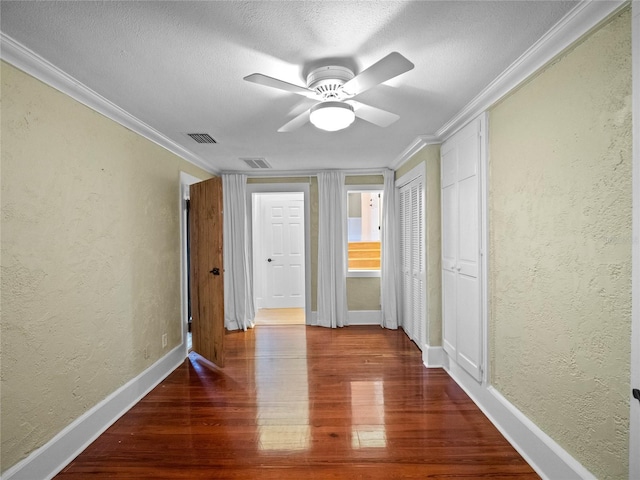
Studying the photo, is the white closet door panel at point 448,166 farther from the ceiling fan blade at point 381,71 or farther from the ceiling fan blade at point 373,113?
the ceiling fan blade at point 381,71

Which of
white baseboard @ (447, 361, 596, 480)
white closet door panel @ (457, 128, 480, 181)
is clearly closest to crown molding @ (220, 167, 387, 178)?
white closet door panel @ (457, 128, 480, 181)

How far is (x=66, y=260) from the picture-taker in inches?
77.1

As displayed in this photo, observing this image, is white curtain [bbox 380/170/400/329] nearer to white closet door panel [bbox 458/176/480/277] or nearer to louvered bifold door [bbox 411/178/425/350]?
louvered bifold door [bbox 411/178/425/350]

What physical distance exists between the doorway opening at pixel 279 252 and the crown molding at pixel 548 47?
3.86 m

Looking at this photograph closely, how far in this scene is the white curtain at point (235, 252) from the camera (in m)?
4.64

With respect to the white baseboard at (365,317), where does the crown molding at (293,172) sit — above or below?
above

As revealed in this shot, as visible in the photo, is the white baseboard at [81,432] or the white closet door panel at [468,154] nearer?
the white baseboard at [81,432]

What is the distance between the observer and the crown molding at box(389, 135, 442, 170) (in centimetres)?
315

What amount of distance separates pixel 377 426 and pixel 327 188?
127 inches

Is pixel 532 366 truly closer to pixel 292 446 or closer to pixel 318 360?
pixel 292 446

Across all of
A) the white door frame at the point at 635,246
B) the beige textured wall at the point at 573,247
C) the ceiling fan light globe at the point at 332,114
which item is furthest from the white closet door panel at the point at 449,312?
the ceiling fan light globe at the point at 332,114

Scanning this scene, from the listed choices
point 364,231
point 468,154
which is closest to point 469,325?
point 468,154

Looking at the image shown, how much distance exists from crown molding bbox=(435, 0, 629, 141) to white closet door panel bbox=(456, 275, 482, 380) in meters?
1.29

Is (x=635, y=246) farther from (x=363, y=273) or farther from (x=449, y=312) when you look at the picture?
(x=363, y=273)
